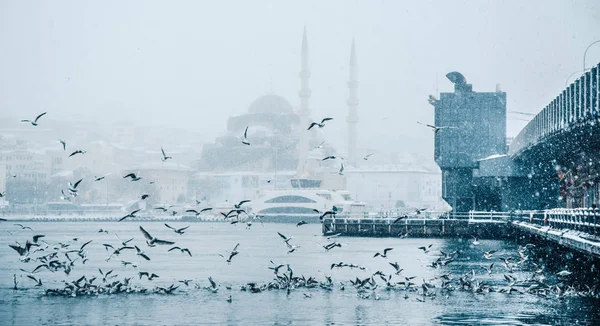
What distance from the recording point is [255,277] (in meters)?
42.6

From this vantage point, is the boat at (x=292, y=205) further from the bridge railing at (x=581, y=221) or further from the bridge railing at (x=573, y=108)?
the bridge railing at (x=581, y=221)

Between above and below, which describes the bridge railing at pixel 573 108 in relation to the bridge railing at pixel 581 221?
above

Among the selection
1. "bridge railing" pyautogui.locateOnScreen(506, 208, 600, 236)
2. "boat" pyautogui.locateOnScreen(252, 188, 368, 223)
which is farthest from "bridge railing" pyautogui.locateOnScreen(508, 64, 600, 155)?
"boat" pyautogui.locateOnScreen(252, 188, 368, 223)

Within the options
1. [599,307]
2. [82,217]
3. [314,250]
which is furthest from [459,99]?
[82,217]

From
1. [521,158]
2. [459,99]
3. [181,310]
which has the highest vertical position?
[459,99]

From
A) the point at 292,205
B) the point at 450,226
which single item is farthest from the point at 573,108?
the point at 292,205

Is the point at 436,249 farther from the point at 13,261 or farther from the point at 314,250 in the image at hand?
the point at 13,261

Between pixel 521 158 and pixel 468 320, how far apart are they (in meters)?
52.4

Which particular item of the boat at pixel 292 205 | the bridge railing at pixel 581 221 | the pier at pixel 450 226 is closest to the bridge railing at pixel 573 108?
the bridge railing at pixel 581 221

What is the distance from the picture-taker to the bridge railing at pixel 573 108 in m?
43.6

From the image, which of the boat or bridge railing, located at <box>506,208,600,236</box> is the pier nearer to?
bridge railing, located at <box>506,208,600,236</box>

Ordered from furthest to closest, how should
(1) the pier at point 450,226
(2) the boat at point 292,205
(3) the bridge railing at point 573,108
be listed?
(2) the boat at point 292,205 < (1) the pier at point 450,226 < (3) the bridge railing at point 573,108

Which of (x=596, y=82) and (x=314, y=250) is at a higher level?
(x=596, y=82)

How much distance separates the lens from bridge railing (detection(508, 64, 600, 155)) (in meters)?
43.6
